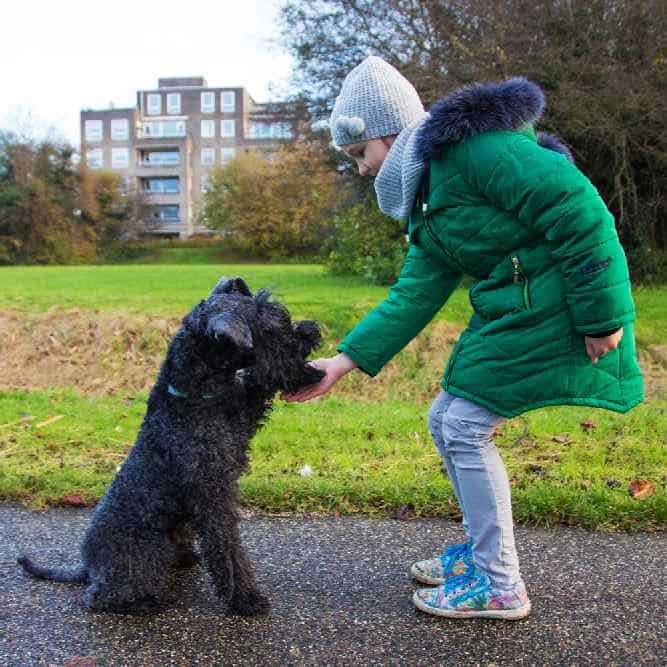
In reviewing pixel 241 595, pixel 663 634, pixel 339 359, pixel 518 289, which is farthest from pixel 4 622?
pixel 663 634

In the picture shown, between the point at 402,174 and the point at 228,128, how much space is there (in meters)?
84.0

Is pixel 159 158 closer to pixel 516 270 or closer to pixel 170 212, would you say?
pixel 170 212

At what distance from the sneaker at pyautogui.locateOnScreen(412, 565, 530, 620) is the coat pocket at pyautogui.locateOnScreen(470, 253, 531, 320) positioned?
1.18 meters

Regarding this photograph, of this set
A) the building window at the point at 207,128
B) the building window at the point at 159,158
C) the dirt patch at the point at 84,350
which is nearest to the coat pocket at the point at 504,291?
the dirt patch at the point at 84,350

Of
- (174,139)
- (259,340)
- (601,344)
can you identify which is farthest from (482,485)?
(174,139)

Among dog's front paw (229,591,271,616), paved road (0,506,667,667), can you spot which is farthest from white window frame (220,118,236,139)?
dog's front paw (229,591,271,616)

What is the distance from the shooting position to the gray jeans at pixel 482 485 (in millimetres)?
→ 2844

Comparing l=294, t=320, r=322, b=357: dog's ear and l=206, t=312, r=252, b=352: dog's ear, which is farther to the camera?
l=294, t=320, r=322, b=357: dog's ear

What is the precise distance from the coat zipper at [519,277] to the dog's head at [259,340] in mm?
888

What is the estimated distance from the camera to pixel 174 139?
252 feet

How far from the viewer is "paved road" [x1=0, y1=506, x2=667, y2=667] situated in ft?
8.87

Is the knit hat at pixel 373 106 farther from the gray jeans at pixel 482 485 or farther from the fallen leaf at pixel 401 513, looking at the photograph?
the fallen leaf at pixel 401 513

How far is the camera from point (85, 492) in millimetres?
4316

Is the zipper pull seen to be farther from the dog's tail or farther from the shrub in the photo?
the shrub
